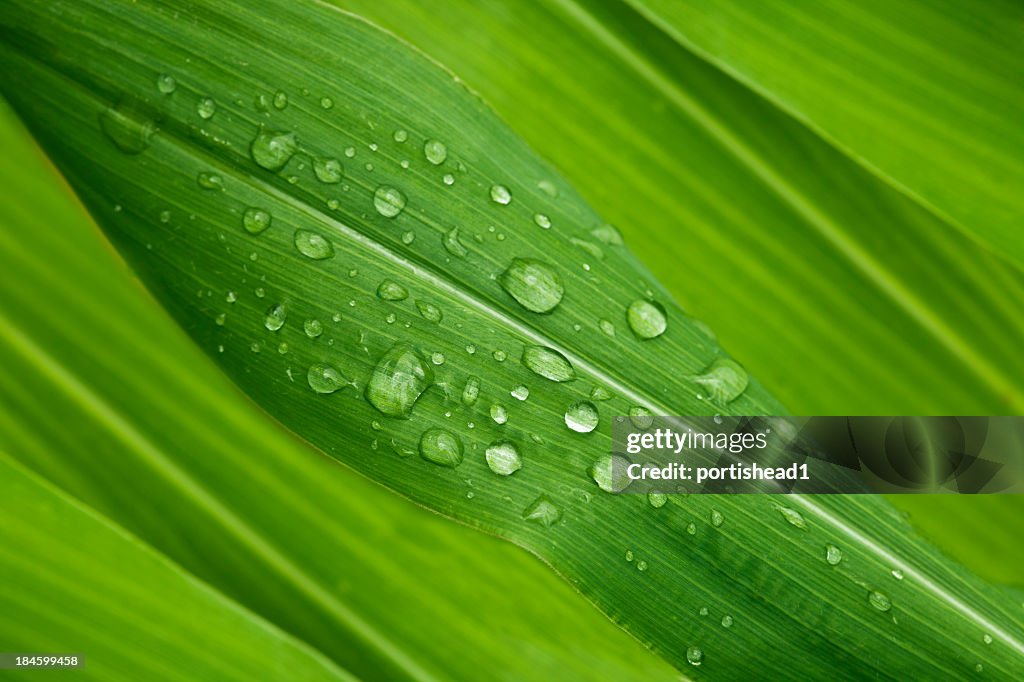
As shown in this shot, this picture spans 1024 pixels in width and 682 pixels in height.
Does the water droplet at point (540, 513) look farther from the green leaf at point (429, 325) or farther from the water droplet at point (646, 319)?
the water droplet at point (646, 319)

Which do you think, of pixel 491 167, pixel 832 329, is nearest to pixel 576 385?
pixel 491 167

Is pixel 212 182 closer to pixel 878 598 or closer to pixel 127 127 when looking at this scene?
pixel 127 127

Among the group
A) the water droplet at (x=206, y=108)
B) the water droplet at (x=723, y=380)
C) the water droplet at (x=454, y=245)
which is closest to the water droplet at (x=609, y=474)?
the water droplet at (x=723, y=380)

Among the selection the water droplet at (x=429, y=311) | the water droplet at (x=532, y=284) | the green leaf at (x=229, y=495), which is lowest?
the green leaf at (x=229, y=495)

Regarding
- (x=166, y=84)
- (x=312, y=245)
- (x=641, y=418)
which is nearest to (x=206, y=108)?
(x=166, y=84)

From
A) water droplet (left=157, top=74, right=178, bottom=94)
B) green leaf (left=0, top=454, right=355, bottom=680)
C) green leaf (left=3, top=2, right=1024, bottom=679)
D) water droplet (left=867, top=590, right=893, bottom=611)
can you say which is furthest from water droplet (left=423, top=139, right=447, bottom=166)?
water droplet (left=867, top=590, right=893, bottom=611)

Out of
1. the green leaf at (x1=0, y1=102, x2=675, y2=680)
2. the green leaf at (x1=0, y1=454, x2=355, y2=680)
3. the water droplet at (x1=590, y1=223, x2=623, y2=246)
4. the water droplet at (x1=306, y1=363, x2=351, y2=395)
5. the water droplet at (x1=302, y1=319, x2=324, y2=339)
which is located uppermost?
the water droplet at (x1=590, y1=223, x2=623, y2=246)

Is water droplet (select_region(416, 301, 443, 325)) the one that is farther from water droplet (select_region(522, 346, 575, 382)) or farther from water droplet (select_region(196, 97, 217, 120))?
water droplet (select_region(196, 97, 217, 120))
